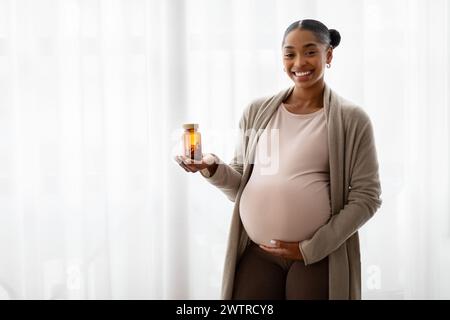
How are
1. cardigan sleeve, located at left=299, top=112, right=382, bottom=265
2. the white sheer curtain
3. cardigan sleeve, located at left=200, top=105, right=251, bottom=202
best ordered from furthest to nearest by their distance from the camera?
the white sheer curtain < cardigan sleeve, located at left=200, top=105, right=251, bottom=202 < cardigan sleeve, located at left=299, top=112, right=382, bottom=265

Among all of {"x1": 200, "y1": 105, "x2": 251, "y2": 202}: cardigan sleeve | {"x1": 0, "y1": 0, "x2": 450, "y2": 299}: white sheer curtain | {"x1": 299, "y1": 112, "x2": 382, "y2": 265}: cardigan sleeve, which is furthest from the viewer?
{"x1": 0, "y1": 0, "x2": 450, "y2": 299}: white sheer curtain

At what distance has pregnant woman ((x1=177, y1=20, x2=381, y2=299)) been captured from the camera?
101cm

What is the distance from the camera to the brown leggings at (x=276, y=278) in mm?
1019

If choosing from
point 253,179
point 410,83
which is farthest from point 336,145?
point 410,83

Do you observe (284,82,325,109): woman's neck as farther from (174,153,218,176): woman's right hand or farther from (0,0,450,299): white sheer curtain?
(0,0,450,299): white sheer curtain

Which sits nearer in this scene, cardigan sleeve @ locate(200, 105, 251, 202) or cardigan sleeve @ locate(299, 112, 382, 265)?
cardigan sleeve @ locate(299, 112, 382, 265)

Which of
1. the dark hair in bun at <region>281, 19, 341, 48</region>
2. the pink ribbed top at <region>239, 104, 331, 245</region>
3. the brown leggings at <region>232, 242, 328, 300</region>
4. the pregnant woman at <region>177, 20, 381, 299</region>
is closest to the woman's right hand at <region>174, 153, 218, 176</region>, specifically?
the pregnant woman at <region>177, 20, 381, 299</region>

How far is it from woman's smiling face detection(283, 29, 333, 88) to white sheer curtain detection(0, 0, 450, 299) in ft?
1.49

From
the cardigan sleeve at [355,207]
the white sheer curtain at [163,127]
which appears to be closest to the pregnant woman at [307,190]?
the cardigan sleeve at [355,207]

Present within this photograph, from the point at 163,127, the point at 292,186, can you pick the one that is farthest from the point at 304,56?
the point at 163,127

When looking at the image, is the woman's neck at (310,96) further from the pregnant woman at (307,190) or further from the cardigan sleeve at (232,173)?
the cardigan sleeve at (232,173)

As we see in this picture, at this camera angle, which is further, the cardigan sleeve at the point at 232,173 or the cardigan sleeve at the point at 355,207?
the cardigan sleeve at the point at 232,173

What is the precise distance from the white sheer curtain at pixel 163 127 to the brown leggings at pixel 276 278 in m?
0.47

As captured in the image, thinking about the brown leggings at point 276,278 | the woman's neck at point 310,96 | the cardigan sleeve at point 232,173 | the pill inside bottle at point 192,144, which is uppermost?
the woman's neck at point 310,96
